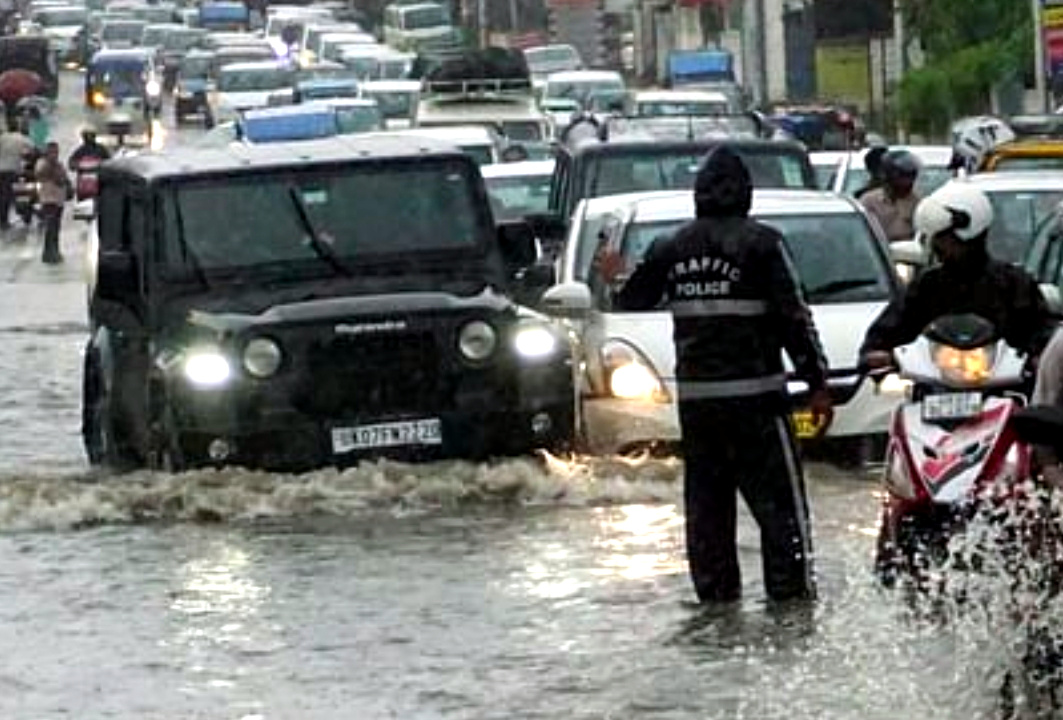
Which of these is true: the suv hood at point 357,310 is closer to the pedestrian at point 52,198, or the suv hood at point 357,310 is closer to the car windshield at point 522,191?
the car windshield at point 522,191

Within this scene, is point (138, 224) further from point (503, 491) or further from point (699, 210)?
point (699, 210)

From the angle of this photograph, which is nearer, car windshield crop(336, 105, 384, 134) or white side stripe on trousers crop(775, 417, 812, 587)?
white side stripe on trousers crop(775, 417, 812, 587)

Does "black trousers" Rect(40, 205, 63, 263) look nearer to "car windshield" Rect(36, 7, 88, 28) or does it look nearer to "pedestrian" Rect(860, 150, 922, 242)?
"pedestrian" Rect(860, 150, 922, 242)

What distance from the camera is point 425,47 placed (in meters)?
93.8

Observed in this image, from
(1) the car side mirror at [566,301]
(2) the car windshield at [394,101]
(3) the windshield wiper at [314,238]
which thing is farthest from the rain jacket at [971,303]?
(2) the car windshield at [394,101]

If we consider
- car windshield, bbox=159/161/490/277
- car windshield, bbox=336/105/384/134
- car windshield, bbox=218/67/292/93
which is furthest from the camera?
car windshield, bbox=218/67/292/93

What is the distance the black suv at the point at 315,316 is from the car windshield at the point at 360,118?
101ft

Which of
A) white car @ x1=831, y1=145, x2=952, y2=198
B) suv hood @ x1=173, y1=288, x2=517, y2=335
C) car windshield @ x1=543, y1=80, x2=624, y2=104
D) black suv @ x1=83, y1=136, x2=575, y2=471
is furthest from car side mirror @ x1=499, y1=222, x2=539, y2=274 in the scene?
car windshield @ x1=543, y1=80, x2=624, y2=104

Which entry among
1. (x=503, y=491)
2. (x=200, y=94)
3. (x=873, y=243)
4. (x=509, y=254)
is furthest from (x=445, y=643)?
(x=200, y=94)

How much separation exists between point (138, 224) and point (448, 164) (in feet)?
5.32

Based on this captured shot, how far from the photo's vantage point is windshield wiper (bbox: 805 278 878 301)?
19375 millimetres

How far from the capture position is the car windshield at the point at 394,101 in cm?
5910

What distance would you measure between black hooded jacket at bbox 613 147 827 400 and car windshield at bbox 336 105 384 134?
37061mm

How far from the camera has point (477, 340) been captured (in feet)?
56.6
